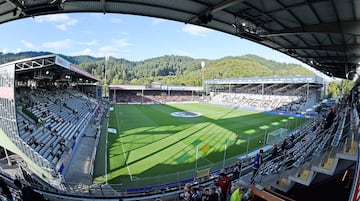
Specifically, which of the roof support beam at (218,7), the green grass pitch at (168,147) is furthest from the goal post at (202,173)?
the roof support beam at (218,7)

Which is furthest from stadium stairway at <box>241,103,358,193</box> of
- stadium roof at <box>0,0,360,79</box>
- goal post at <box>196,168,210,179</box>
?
stadium roof at <box>0,0,360,79</box>

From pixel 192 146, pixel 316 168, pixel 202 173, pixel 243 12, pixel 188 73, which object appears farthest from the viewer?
pixel 188 73

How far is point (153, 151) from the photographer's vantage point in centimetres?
1650

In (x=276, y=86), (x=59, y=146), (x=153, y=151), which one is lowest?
(x=153, y=151)

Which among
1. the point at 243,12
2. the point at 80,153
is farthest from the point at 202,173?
the point at 80,153

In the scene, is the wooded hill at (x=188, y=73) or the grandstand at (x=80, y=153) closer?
the grandstand at (x=80, y=153)

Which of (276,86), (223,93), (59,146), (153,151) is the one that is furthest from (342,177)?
(223,93)

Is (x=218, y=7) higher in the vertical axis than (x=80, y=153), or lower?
higher

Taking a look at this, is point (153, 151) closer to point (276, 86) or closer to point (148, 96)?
point (276, 86)

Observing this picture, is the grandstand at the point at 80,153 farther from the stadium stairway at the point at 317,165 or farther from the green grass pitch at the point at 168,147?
the green grass pitch at the point at 168,147

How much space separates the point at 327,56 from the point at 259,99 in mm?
35707

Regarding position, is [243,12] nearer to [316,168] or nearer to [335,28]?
[335,28]

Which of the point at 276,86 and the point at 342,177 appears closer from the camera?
the point at 342,177

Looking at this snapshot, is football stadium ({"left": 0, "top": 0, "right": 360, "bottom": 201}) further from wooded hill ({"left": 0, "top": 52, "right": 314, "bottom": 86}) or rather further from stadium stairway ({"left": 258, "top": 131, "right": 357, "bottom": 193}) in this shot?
wooded hill ({"left": 0, "top": 52, "right": 314, "bottom": 86})
